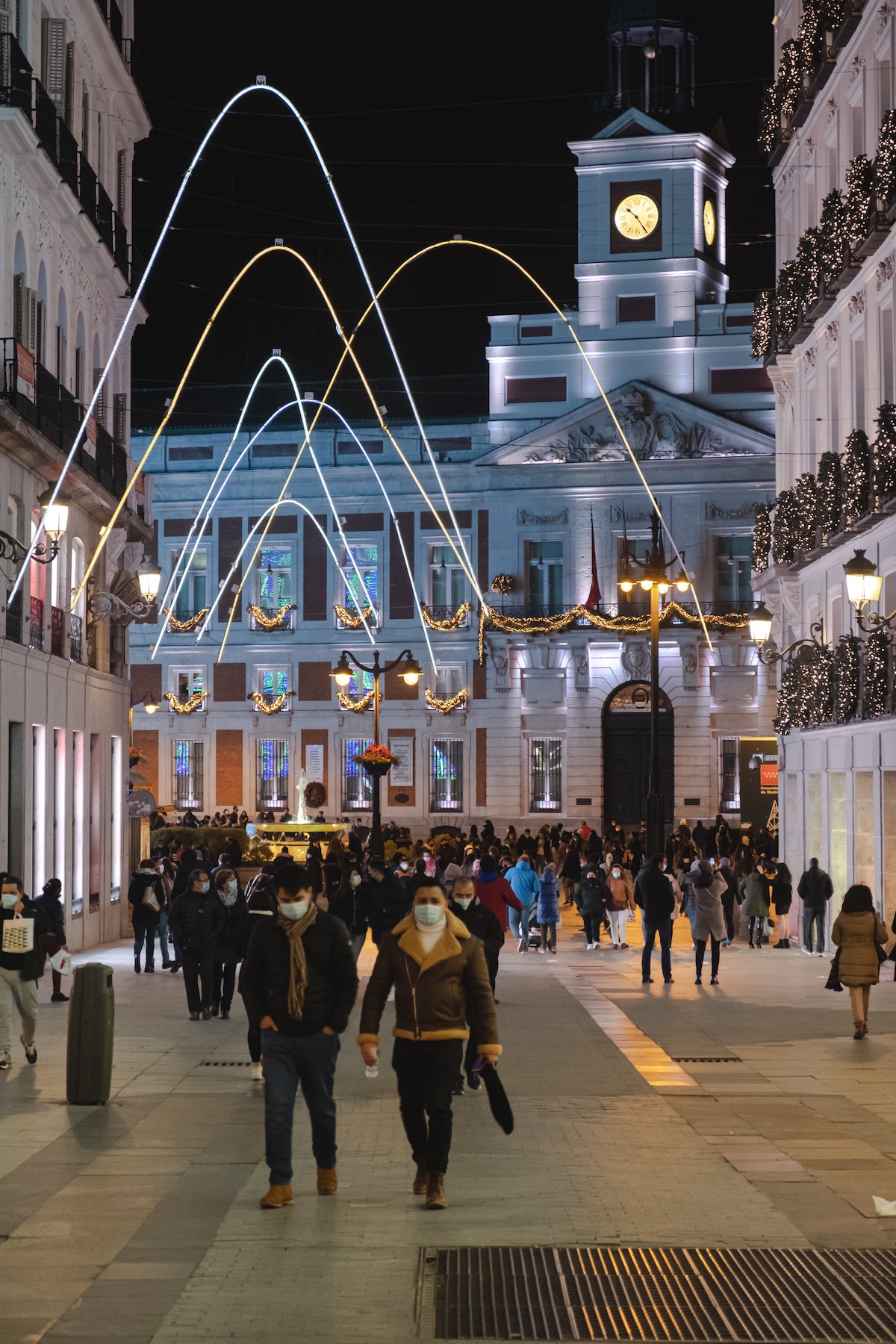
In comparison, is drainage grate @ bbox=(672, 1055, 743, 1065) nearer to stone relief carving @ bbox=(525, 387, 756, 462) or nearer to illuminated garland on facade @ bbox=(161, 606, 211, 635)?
stone relief carving @ bbox=(525, 387, 756, 462)

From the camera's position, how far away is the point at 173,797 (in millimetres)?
63062

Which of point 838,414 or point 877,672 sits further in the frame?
point 838,414

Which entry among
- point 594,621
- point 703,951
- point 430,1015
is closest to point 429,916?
point 430,1015

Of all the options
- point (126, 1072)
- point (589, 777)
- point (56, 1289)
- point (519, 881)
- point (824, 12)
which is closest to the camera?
point (56, 1289)

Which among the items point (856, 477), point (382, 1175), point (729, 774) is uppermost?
point (856, 477)

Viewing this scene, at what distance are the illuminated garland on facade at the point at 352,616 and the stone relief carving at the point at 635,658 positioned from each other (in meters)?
8.39

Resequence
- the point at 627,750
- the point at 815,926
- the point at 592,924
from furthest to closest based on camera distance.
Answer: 1. the point at 627,750
2. the point at 592,924
3. the point at 815,926

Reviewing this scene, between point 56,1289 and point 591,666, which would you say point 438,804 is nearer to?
point 591,666

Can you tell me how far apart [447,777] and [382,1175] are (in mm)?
50575

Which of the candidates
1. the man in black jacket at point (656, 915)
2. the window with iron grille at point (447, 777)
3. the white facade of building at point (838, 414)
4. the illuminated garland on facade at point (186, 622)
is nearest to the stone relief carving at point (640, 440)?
the window with iron grille at point (447, 777)

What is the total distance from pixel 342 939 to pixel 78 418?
20368 millimetres

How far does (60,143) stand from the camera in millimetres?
27609

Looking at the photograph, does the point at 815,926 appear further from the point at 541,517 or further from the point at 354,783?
the point at 354,783

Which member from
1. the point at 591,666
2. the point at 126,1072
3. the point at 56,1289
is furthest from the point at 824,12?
the point at 591,666
